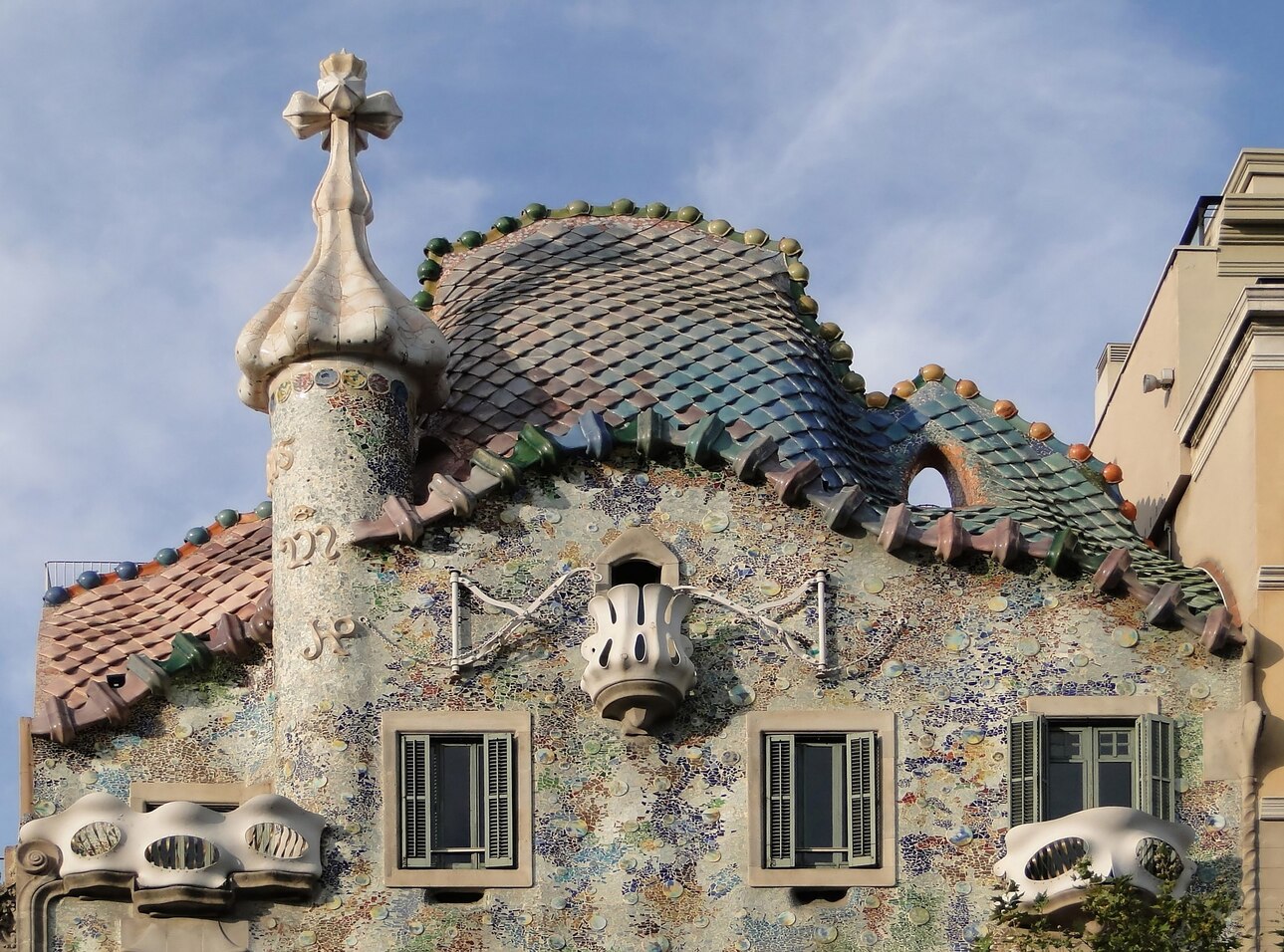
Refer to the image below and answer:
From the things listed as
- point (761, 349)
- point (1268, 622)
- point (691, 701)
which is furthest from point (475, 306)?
point (1268, 622)

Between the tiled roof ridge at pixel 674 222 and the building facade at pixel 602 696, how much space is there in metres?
1.50

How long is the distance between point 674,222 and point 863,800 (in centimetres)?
595

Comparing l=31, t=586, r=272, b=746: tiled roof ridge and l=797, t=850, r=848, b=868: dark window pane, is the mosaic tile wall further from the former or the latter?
l=797, t=850, r=848, b=868: dark window pane

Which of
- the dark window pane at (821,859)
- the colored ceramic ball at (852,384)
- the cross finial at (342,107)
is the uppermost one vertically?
the cross finial at (342,107)

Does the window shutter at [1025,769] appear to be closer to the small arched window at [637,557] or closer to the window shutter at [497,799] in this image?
the small arched window at [637,557]

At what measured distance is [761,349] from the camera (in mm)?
30547

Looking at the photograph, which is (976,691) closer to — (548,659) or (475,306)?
(548,659)

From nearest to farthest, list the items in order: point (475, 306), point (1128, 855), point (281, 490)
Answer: point (1128, 855), point (281, 490), point (475, 306)

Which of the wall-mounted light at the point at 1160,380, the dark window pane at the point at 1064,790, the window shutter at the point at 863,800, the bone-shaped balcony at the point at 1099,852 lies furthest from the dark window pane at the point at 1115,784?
the wall-mounted light at the point at 1160,380

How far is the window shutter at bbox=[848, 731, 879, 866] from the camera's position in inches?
1097

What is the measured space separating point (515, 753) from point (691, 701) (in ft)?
4.30

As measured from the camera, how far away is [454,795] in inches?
1105

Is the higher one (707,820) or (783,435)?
(783,435)

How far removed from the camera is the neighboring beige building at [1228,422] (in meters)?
28.4
